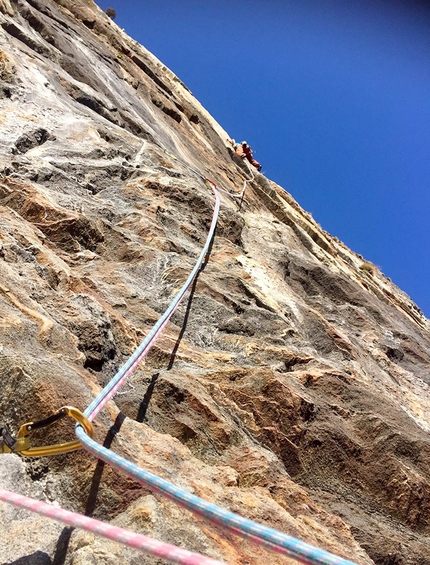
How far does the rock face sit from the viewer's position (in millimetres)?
3191

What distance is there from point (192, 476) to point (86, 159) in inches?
262

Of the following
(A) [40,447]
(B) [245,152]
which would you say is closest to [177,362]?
(A) [40,447]

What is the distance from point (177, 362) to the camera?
546cm

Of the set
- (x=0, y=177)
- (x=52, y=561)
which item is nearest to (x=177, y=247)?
(x=0, y=177)

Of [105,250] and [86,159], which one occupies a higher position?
[86,159]

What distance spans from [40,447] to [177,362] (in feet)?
8.42

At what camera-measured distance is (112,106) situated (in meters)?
12.8

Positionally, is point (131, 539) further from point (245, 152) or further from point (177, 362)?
point (245, 152)

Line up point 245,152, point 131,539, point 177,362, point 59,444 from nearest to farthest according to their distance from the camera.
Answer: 1. point 131,539
2. point 59,444
3. point 177,362
4. point 245,152

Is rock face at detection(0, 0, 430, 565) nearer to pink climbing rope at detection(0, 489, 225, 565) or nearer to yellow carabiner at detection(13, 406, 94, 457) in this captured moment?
yellow carabiner at detection(13, 406, 94, 457)

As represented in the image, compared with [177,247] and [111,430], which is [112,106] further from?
[111,430]

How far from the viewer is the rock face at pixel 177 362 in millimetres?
3191

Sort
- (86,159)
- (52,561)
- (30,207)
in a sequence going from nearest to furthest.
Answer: (52,561)
(30,207)
(86,159)

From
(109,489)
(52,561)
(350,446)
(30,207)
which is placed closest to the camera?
(52,561)
